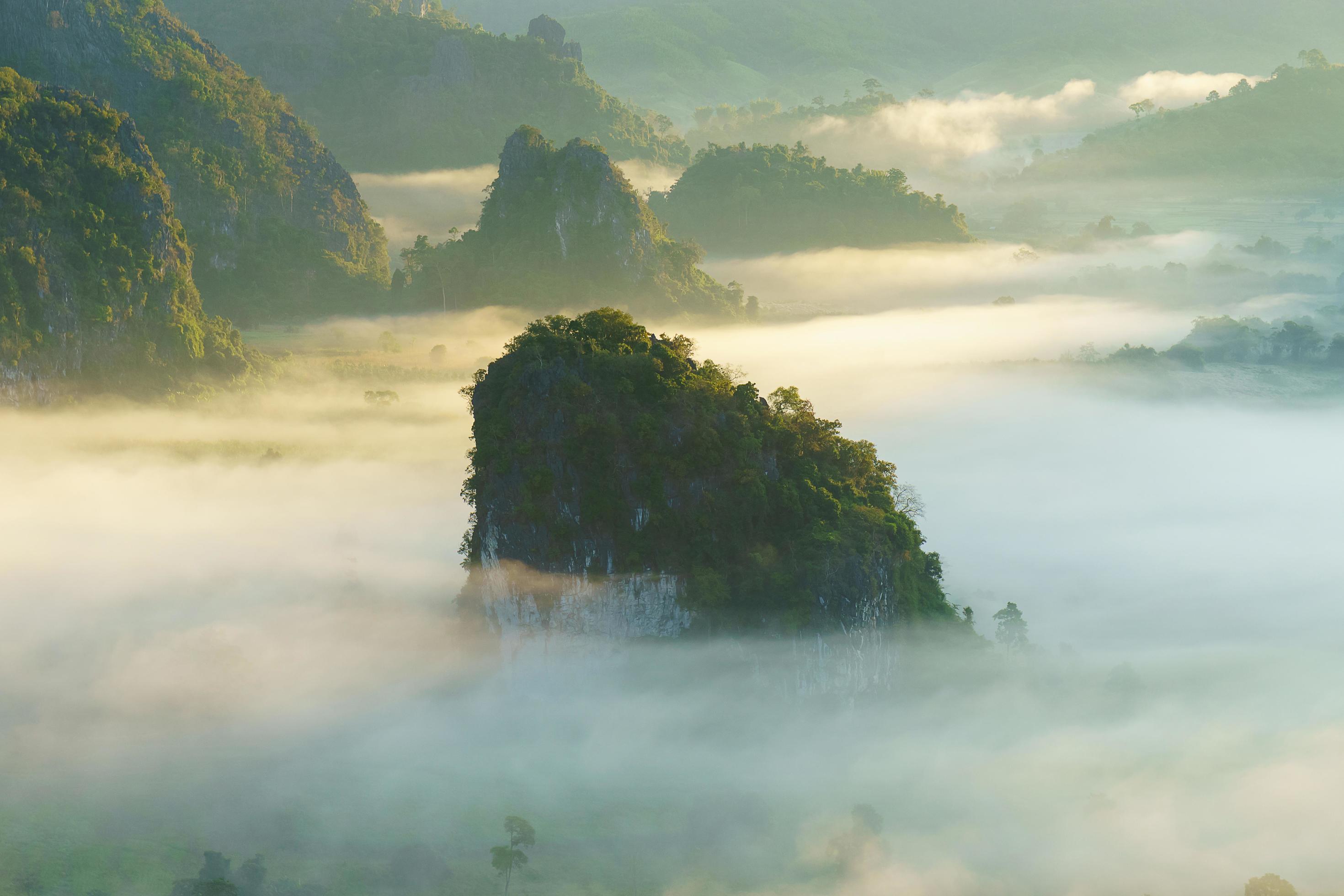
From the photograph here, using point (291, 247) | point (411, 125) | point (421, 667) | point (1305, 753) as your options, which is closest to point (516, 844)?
point (421, 667)

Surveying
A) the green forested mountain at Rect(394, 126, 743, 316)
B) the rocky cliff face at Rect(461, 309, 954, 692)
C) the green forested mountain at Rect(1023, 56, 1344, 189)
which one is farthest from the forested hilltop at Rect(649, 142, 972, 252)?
the rocky cliff face at Rect(461, 309, 954, 692)

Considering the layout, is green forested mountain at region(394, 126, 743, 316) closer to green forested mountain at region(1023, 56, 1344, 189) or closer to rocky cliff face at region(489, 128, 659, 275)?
rocky cliff face at region(489, 128, 659, 275)

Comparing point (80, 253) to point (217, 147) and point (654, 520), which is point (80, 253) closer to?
point (217, 147)

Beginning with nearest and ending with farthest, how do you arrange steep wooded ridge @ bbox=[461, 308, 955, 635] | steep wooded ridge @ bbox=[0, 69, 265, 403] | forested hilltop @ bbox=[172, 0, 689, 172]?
steep wooded ridge @ bbox=[461, 308, 955, 635], steep wooded ridge @ bbox=[0, 69, 265, 403], forested hilltop @ bbox=[172, 0, 689, 172]

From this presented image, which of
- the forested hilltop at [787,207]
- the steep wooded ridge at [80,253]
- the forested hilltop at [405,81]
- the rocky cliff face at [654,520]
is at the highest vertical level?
the forested hilltop at [405,81]

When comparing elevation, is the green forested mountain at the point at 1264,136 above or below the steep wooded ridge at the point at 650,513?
above

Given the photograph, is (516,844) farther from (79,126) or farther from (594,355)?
(79,126)

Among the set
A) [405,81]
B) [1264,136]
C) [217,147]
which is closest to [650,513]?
[217,147]

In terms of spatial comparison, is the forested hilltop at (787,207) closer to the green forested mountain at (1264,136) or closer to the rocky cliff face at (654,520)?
the green forested mountain at (1264,136)

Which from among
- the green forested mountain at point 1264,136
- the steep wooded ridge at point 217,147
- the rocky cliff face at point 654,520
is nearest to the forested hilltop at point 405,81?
the steep wooded ridge at point 217,147
